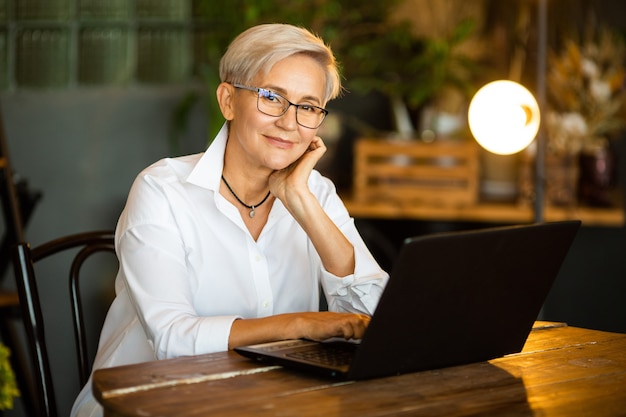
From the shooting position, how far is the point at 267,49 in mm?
2006

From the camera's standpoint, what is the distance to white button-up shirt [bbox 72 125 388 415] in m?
1.83

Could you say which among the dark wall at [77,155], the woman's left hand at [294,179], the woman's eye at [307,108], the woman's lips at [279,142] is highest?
the woman's eye at [307,108]

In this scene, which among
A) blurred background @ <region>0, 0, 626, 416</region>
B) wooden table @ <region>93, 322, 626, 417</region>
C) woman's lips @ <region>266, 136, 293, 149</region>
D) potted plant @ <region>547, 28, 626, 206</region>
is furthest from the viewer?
blurred background @ <region>0, 0, 626, 416</region>

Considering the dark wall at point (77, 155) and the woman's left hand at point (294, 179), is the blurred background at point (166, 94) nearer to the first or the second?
the dark wall at point (77, 155)

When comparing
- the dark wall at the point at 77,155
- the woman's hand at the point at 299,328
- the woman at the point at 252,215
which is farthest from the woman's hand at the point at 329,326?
the dark wall at the point at 77,155

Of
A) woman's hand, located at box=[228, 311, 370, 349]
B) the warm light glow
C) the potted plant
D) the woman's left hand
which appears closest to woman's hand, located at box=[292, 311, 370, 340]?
woman's hand, located at box=[228, 311, 370, 349]

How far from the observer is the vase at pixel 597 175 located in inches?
139

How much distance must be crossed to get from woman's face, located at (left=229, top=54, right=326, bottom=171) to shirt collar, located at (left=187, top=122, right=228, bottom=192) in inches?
2.2

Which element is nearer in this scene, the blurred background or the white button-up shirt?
the white button-up shirt

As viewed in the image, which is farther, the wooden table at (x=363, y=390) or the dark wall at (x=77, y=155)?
the dark wall at (x=77, y=155)

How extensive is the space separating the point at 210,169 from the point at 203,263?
213 mm

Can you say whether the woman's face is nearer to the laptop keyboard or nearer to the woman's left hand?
the woman's left hand

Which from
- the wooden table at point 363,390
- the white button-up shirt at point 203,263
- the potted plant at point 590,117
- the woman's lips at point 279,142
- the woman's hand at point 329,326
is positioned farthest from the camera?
the potted plant at point 590,117

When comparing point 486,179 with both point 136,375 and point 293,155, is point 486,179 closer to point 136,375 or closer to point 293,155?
point 293,155
